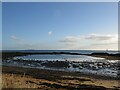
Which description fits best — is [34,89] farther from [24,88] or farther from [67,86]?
[67,86]

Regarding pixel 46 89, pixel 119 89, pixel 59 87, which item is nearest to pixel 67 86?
pixel 59 87

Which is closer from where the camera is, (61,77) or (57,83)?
(57,83)

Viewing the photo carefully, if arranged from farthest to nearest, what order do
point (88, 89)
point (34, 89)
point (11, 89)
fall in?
point (88, 89)
point (34, 89)
point (11, 89)

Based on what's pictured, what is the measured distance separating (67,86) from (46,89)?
1933 mm

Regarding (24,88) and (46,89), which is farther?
(46,89)

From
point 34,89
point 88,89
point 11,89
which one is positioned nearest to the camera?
point 11,89

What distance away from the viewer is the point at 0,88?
531 inches

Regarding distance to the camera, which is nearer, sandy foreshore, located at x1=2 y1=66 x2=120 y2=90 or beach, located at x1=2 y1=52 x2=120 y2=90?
sandy foreshore, located at x1=2 y1=66 x2=120 y2=90

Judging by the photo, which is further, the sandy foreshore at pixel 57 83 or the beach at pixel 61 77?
the beach at pixel 61 77

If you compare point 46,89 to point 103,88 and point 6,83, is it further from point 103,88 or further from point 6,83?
point 103,88

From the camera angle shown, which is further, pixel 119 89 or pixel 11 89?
pixel 119 89

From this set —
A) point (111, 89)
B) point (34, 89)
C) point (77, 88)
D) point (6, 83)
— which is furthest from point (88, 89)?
point (6, 83)

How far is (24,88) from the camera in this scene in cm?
1380

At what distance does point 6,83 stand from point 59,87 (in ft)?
11.2
